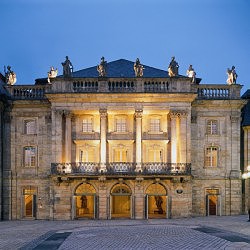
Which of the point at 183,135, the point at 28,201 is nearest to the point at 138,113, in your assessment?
the point at 183,135

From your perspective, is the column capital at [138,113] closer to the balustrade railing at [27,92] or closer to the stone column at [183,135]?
the stone column at [183,135]

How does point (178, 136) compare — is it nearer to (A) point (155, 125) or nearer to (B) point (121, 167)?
(A) point (155, 125)

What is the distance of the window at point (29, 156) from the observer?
42.7 metres

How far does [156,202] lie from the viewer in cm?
4181

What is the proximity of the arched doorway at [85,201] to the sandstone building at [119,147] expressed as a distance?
0.09 m

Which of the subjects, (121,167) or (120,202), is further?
(120,202)

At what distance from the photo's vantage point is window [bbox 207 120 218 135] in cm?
4303

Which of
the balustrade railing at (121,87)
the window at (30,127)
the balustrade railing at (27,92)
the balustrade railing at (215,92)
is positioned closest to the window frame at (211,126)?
the balustrade railing at (215,92)

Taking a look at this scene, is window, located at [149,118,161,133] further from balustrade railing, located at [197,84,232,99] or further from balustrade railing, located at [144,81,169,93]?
balustrade railing, located at [197,84,232,99]

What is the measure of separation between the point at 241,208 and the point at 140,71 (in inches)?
662

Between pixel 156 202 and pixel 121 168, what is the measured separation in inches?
196

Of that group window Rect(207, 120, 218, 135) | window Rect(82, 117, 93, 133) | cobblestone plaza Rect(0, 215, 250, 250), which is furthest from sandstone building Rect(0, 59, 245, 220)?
cobblestone plaza Rect(0, 215, 250, 250)

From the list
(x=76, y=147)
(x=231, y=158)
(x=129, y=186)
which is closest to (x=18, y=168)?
(x=76, y=147)

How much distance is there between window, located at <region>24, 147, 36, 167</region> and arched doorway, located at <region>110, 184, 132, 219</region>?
8.46m
